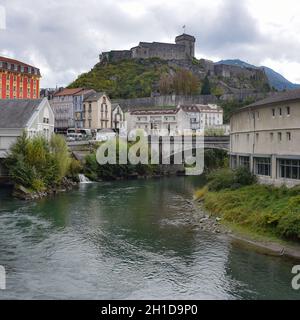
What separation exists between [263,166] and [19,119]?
2621 centimetres

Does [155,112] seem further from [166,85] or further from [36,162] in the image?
[36,162]

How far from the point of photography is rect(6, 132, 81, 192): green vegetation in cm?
3809

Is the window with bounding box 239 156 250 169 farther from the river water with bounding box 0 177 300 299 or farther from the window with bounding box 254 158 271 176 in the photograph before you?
the river water with bounding box 0 177 300 299

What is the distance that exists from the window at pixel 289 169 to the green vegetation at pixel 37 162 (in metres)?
20.9

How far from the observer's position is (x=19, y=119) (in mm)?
45031

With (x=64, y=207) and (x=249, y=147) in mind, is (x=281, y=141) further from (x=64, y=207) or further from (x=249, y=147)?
(x=64, y=207)

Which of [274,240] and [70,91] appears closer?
[274,240]

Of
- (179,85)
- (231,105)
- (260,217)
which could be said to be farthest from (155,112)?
(260,217)

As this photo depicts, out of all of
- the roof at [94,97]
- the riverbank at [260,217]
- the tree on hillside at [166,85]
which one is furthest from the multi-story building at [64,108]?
the riverbank at [260,217]

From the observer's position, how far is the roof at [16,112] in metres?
44.5

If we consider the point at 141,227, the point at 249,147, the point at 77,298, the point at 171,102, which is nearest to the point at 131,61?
the point at 171,102

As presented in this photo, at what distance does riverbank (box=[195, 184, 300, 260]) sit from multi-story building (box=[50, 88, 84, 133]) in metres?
67.4

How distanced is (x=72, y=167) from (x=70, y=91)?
5092cm

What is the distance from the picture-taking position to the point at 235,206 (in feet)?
89.7
